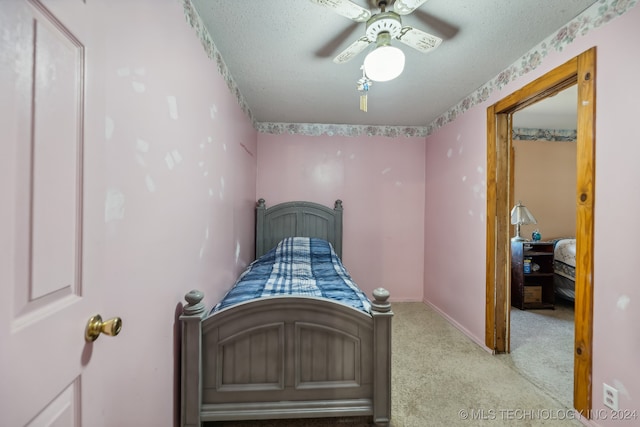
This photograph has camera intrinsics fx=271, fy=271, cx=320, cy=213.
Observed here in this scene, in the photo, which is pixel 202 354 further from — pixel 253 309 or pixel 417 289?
pixel 417 289

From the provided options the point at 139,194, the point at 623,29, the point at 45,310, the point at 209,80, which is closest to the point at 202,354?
the point at 139,194

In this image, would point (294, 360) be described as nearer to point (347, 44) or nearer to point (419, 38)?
point (419, 38)

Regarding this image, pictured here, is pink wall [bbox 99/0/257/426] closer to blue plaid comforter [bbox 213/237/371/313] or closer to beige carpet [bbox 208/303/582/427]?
blue plaid comforter [bbox 213/237/371/313]

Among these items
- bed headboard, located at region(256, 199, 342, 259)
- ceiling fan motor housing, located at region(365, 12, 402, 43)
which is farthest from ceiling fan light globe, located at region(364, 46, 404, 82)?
bed headboard, located at region(256, 199, 342, 259)

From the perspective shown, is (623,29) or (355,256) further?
(355,256)

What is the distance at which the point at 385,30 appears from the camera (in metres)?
1.33

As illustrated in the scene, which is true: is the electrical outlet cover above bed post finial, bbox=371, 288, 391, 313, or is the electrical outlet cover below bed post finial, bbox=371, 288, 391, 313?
below

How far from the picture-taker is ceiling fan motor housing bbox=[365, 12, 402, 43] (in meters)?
1.28

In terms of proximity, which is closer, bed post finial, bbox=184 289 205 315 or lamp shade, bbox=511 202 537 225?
Answer: bed post finial, bbox=184 289 205 315

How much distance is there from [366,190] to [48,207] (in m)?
3.19

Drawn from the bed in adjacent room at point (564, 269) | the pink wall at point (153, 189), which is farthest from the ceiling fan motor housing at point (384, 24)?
the bed in adjacent room at point (564, 269)

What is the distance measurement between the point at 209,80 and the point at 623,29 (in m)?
2.23

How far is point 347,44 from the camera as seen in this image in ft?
5.93

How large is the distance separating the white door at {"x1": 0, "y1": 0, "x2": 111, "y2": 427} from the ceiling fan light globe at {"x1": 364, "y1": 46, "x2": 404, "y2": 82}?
102 cm
